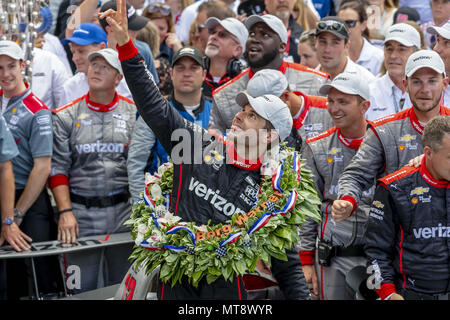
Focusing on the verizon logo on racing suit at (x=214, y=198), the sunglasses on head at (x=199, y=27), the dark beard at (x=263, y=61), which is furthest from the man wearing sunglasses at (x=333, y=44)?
the verizon logo on racing suit at (x=214, y=198)

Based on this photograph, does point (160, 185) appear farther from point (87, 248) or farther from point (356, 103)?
point (356, 103)

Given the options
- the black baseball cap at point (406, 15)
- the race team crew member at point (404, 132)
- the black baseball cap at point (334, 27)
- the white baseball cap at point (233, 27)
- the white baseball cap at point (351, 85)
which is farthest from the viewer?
the black baseball cap at point (406, 15)

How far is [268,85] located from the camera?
5.71m

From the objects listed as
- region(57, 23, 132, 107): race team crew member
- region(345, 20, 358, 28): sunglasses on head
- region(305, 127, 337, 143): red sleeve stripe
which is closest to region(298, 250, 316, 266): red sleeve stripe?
region(305, 127, 337, 143): red sleeve stripe

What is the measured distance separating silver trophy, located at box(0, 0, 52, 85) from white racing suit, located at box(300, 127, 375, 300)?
289 cm

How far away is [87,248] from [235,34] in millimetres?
2777

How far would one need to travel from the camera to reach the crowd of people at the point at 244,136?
4.45m

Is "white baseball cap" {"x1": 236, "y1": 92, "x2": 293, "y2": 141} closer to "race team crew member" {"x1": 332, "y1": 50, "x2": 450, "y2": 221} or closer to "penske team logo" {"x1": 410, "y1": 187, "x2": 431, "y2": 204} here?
"race team crew member" {"x1": 332, "y1": 50, "x2": 450, "y2": 221}

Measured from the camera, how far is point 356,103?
220 inches

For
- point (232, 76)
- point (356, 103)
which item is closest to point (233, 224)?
point (356, 103)

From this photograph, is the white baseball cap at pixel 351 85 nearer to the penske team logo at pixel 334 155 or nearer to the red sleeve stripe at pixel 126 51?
the penske team logo at pixel 334 155

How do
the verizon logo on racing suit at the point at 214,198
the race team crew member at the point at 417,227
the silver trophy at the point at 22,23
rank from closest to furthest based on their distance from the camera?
the verizon logo on racing suit at the point at 214,198 < the race team crew member at the point at 417,227 < the silver trophy at the point at 22,23

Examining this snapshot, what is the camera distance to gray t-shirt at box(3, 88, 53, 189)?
6148 millimetres

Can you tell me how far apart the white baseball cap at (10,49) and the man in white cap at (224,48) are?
192 cm
